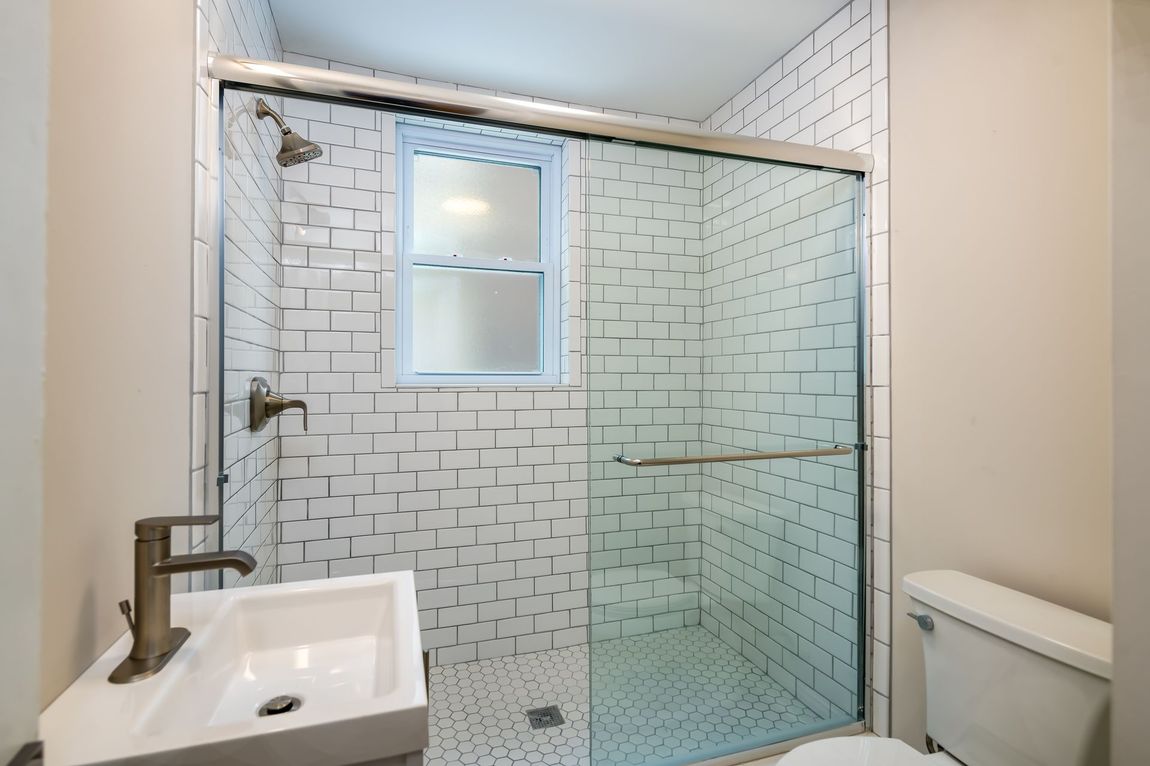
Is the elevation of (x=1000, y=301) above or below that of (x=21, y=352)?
above

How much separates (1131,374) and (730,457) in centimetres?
100

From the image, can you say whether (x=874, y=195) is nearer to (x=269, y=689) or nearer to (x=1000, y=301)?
(x=1000, y=301)

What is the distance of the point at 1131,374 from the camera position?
2.80 feet

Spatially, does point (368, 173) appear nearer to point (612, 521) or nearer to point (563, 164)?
point (563, 164)

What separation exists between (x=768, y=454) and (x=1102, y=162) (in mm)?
1070

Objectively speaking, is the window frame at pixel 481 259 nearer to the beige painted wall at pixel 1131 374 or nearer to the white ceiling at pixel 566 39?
the white ceiling at pixel 566 39

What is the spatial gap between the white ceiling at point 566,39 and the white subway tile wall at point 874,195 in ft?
0.59

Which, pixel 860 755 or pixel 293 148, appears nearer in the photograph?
pixel 860 755

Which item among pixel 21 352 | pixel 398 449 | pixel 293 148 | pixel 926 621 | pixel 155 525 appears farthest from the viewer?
pixel 398 449

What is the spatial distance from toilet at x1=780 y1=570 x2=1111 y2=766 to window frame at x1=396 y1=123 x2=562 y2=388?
5.77 feet

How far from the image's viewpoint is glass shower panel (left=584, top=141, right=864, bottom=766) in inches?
64.8

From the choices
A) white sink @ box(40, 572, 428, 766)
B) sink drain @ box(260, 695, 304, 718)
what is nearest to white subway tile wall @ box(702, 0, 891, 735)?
white sink @ box(40, 572, 428, 766)

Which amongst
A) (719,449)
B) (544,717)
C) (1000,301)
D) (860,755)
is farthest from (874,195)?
(544,717)

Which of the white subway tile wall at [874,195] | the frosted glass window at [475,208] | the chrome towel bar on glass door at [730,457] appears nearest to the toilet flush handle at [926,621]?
the white subway tile wall at [874,195]
